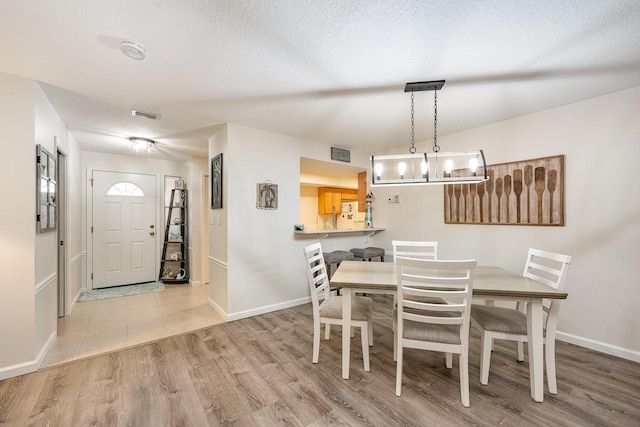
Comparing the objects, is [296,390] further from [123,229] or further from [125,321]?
[123,229]

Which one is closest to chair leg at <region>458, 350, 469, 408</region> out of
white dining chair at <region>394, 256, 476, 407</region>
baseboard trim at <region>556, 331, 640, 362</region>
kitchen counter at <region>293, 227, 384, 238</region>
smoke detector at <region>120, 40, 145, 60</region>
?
white dining chair at <region>394, 256, 476, 407</region>

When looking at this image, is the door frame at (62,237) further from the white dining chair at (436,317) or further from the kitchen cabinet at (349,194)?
the kitchen cabinet at (349,194)

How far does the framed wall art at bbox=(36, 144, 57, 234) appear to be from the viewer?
2146 millimetres

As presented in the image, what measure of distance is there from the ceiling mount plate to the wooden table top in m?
1.62

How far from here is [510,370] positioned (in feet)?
6.86

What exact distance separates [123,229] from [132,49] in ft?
12.7

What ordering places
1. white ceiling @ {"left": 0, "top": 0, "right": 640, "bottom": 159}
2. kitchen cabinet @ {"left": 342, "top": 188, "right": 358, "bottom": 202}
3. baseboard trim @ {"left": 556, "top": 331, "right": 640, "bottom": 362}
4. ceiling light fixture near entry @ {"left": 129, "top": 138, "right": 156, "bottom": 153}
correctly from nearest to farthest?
white ceiling @ {"left": 0, "top": 0, "right": 640, "bottom": 159}
baseboard trim @ {"left": 556, "top": 331, "right": 640, "bottom": 362}
ceiling light fixture near entry @ {"left": 129, "top": 138, "right": 156, "bottom": 153}
kitchen cabinet @ {"left": 342, "top": 188, "right": 358, "bottom": 202}

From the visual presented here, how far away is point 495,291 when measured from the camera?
1.76 m

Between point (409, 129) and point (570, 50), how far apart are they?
1.68 m

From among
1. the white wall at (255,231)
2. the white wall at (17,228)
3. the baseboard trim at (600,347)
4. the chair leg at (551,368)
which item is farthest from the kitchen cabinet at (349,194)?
the white wall at (17,228)

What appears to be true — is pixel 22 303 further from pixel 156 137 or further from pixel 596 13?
pixel 596 13

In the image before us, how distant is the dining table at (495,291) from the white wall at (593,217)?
96 cm

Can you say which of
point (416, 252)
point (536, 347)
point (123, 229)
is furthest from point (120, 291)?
point (536, 347)

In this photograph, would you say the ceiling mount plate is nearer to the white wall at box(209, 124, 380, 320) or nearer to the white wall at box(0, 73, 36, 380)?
the white wall at box(209, 124, 380, 320)
